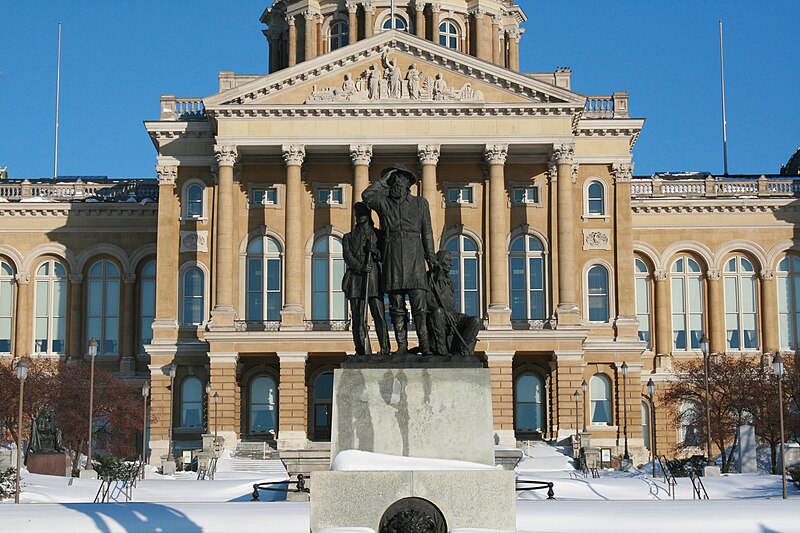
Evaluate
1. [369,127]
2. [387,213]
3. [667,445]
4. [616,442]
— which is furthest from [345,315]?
[387,213]

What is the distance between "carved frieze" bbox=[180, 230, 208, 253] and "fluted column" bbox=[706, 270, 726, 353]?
86.6 feet

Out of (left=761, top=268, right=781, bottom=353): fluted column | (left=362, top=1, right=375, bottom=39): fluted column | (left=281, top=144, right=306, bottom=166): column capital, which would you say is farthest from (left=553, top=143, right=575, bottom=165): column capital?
(left=362, top=1, right=375, bottom=39): fluted column

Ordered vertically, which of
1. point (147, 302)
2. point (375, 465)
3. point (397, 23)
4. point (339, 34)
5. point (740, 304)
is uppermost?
point (397, 23)

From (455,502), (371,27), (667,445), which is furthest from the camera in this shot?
(371,27)

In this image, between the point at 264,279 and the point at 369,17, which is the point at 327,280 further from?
the point at 369,17

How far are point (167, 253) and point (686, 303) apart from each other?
27.1 meters

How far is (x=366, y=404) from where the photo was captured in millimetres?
16562

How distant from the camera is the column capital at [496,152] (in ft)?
210

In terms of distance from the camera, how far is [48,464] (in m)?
47.7

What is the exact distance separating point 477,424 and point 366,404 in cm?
131

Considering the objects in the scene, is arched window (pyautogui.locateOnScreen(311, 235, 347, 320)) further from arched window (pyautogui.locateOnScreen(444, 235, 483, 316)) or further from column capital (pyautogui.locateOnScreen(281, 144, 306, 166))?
arched window (pyautogui.locateOnScreen(444, 235, 483, 316))

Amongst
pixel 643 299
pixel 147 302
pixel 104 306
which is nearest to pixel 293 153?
pixel 147 302

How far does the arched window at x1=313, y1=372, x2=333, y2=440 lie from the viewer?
6575cm

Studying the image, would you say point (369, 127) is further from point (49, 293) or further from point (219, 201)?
point (49, 293)
